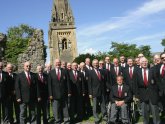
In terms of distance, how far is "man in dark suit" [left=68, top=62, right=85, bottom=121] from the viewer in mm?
12270

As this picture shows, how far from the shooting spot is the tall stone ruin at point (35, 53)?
19719 mm

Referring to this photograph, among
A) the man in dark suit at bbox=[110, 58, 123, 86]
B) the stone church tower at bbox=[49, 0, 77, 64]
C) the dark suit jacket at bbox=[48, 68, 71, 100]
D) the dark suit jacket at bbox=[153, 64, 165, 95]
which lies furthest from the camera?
the stone church tower at bbox=[49, 0, 77, 64]

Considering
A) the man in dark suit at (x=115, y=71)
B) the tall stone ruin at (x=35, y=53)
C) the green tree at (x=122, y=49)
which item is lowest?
the man in dark suit at (x=115, y=71)

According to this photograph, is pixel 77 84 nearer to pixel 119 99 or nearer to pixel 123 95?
pixel 119 99

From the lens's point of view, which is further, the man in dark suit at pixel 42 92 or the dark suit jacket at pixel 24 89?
the man in dark suit at pixel 42 92

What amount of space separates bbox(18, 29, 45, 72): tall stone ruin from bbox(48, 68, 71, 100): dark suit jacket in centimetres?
833

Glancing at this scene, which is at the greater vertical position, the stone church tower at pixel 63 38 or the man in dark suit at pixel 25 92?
the stone church tower at pixel 63 38

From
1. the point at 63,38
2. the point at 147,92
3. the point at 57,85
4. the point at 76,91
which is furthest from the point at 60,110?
the point at 63,38

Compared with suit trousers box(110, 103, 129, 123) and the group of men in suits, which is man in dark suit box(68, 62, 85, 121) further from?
suit trousers box(110, 103, 129, 123)

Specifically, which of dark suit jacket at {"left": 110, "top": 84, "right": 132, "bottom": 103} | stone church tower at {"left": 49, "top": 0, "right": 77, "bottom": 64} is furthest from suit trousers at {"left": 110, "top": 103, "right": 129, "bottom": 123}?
stone church tower at {"left": 49, "top": 0, "right": 77, "bottom": 64}

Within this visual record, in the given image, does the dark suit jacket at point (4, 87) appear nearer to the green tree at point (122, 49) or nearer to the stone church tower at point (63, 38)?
the green tree at point (122, 49)

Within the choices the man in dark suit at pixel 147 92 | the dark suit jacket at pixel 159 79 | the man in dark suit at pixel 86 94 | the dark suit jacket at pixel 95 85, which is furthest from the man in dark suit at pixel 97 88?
the dark suit jacket at pixel 159 79

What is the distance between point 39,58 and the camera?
1973 centimetres

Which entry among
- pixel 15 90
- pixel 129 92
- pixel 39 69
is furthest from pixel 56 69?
pixel 129 92
